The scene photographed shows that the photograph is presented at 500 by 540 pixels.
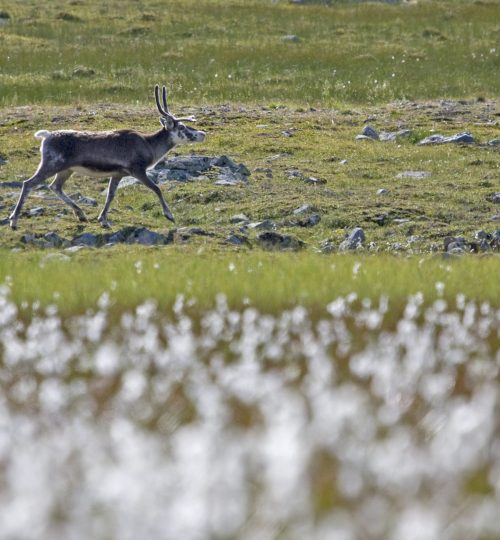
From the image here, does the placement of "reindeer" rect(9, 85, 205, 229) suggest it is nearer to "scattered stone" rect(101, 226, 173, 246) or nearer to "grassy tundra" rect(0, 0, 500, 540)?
"grassy tundra" rect(0, 0, 500, 540)

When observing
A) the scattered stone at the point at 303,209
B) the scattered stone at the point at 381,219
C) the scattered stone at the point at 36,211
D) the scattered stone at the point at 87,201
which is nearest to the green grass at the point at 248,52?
the scattered stone at the point at 87,201

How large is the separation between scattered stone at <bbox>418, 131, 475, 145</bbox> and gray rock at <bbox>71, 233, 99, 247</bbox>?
34.7 ft

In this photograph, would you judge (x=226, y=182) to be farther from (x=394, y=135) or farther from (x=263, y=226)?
(x=394, y=135)

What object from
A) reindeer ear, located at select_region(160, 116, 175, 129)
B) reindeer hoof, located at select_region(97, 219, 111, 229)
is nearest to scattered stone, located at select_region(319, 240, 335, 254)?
reindeer hoof, located at select_region(97, 219, 111, 229)

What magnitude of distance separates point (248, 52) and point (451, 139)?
50.6 feet

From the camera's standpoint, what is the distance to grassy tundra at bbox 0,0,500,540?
631 cm

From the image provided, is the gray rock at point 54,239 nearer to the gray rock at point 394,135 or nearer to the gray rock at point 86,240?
the gray rock at point 86,240

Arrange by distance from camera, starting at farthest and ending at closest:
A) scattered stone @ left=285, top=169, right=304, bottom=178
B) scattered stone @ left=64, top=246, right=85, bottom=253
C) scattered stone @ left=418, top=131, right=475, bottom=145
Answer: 1. scattered stone @ left=418, top=131, right=475, bottom=145
2. scattered stone @ left=285, top=169, right=304, bottom=178
3. scattered stone @ left=64, top=246, right=85, bottom=253

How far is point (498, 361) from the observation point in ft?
35.2

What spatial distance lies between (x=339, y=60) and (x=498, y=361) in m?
30.2

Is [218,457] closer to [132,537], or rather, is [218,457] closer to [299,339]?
[132,537]

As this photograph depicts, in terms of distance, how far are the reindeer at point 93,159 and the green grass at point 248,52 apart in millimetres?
12779

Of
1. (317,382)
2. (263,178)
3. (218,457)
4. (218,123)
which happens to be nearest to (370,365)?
(317,382)

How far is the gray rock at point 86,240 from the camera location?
18031 millimetres
